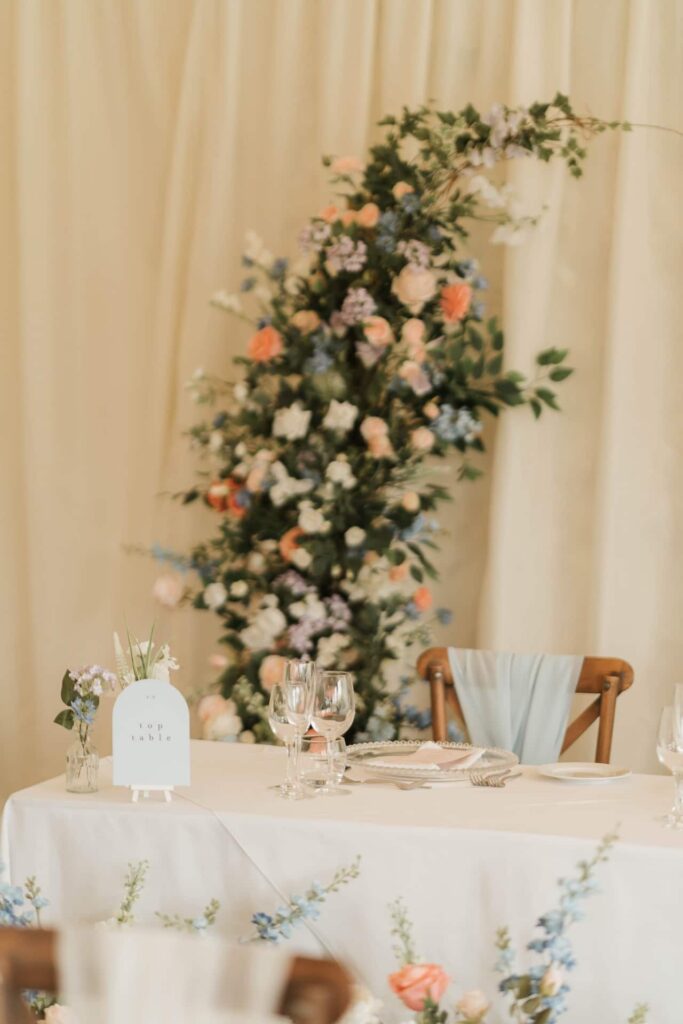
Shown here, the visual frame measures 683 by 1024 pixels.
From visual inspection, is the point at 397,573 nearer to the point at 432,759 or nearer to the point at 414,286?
the point at 414,286

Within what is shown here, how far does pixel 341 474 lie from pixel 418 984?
6.07 ft

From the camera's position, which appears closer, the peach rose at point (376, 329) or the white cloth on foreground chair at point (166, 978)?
the white cloth on foreground chair at point (166, 978)

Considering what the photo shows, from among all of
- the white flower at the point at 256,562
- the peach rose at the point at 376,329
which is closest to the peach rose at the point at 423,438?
the peach rose at the point at 376,329

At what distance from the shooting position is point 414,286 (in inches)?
127

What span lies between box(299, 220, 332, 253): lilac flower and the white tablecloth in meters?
1.70

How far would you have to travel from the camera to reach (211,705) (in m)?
3.26

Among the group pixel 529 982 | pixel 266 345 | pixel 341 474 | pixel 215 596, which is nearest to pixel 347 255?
pixel 266 345

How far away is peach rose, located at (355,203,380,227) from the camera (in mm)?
3273

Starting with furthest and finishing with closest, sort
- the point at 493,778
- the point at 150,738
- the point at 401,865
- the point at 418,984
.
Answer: the point at 493,778, the point at 150,738, the point at 401,865, the point at 418,984

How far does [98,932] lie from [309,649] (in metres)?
2.34

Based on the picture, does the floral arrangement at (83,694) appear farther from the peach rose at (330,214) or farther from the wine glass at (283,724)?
the peach rose at (330,214)

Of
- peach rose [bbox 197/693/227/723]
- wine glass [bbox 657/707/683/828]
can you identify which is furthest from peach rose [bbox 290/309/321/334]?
wine glass [bbox 657/707/683/828]

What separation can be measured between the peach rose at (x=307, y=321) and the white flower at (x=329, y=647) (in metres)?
0.79

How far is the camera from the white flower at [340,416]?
3.22 metres
